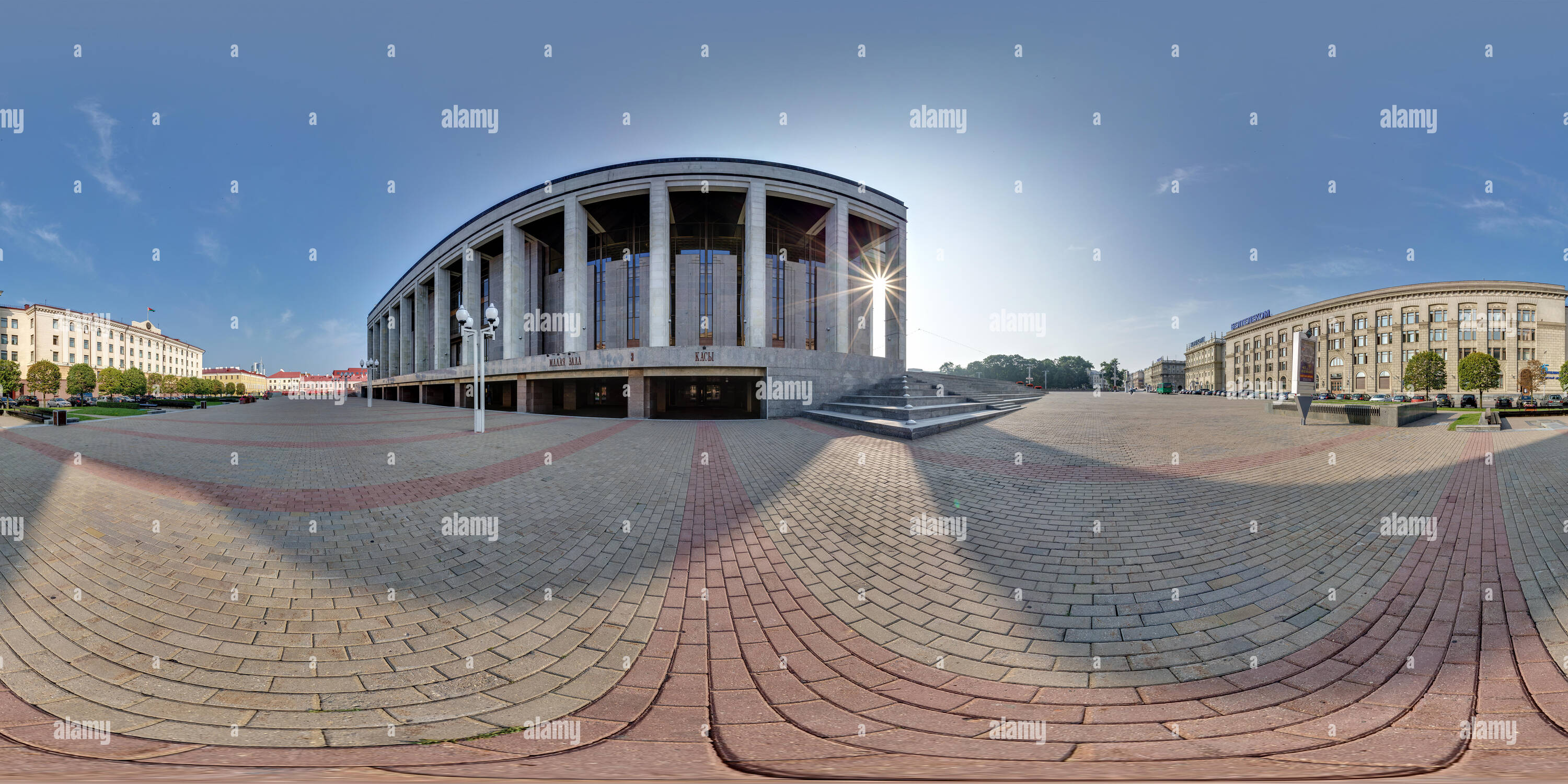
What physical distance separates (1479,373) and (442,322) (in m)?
89.2

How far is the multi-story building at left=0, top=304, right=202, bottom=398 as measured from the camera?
69.6 metres

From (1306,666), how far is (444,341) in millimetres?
47933

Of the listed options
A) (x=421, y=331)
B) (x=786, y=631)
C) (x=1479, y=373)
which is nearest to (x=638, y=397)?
(x=786, y=631)

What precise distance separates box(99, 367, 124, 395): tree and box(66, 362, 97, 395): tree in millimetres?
2421

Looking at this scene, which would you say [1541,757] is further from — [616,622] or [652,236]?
[652,236]

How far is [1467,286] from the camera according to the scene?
58.2 m

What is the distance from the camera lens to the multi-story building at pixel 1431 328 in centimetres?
5697

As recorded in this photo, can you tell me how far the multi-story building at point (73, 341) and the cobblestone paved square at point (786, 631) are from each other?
85.0 meters

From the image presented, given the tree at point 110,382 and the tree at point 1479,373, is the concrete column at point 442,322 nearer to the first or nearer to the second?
the tree at point 110,382

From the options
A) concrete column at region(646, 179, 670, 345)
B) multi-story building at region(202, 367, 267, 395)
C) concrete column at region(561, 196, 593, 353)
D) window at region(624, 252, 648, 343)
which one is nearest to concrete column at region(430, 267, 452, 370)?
window at region(624, 252, 648, 343)

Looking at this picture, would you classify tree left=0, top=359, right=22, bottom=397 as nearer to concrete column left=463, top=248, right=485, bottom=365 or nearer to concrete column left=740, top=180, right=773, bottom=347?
concrete column left=463, top=248, right=485, bottom=365

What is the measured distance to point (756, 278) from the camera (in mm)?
22234

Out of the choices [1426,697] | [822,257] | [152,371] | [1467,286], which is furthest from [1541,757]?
[152,371]

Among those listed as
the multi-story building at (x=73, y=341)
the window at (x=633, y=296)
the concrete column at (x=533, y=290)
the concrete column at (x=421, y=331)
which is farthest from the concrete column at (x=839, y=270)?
the multi-story building at (x=73, y=341)
